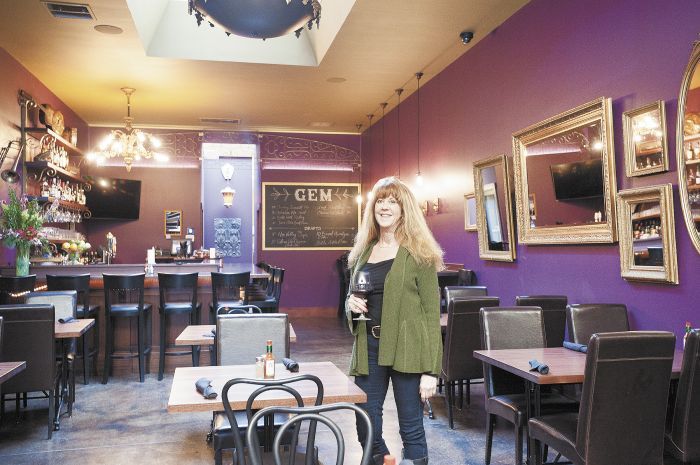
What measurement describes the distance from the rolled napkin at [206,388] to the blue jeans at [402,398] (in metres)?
0.65

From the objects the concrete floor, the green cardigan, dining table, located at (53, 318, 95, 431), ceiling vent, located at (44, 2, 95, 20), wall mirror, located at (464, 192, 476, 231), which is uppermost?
ceiling vent, located at (44, 2, 95, 20)

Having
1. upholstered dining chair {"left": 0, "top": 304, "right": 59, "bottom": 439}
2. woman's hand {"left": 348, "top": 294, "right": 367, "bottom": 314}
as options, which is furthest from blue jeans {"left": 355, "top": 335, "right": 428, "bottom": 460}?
upholstered dining chair {"left": 0, "top": 304, "right": 59, "bottom": 439}

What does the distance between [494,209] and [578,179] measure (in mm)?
1401

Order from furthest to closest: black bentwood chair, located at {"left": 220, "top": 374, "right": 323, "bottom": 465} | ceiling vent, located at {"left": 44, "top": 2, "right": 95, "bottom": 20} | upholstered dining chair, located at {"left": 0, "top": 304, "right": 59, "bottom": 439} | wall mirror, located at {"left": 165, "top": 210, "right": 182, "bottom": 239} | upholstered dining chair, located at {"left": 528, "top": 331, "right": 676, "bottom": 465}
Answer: wall mirror, located at {"left": 165, "top": 210, "right": 182, "bottom": 239} < ceiling vent, located at {"left": 44, "top": 2, "right": 95, "bottom": 20} < upholstered dining chair, located at {"left": 0, "top": 304, "right": 59, "bottom": 439} < upholstered dining chair, located at {"left": 528, "top": 331, "right": 676, "bottom": 465} < black bentwood chair, located at {"left": 220, "top": 374, "right": 323, "bottom": 465}

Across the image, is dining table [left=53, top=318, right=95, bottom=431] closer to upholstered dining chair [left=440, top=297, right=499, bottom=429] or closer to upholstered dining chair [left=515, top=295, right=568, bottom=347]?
upholstered dining chair [left=440, top=297, right=499, bottom=429]

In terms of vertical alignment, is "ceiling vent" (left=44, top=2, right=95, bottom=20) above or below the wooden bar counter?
above

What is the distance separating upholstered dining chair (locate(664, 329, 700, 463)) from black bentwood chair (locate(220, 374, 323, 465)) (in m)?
1.65

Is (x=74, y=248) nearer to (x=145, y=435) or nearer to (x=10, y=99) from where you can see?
(x=10, y=99)

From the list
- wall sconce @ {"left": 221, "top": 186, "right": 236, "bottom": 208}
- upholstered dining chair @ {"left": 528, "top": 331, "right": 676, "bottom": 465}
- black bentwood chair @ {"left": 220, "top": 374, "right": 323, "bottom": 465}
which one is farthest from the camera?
wall sconce @ {"left": 221, "top": 186, "right": 236, "bottom": 208}

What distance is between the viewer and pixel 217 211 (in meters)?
10.9

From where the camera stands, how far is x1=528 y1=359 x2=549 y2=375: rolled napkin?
9.10ft

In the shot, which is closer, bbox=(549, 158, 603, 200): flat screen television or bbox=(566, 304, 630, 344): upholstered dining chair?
bbox=(566, 304, 630, 344): upholstered dining chair

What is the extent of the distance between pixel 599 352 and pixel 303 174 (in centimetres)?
901

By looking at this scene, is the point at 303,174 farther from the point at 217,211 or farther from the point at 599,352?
the point at 599,352
